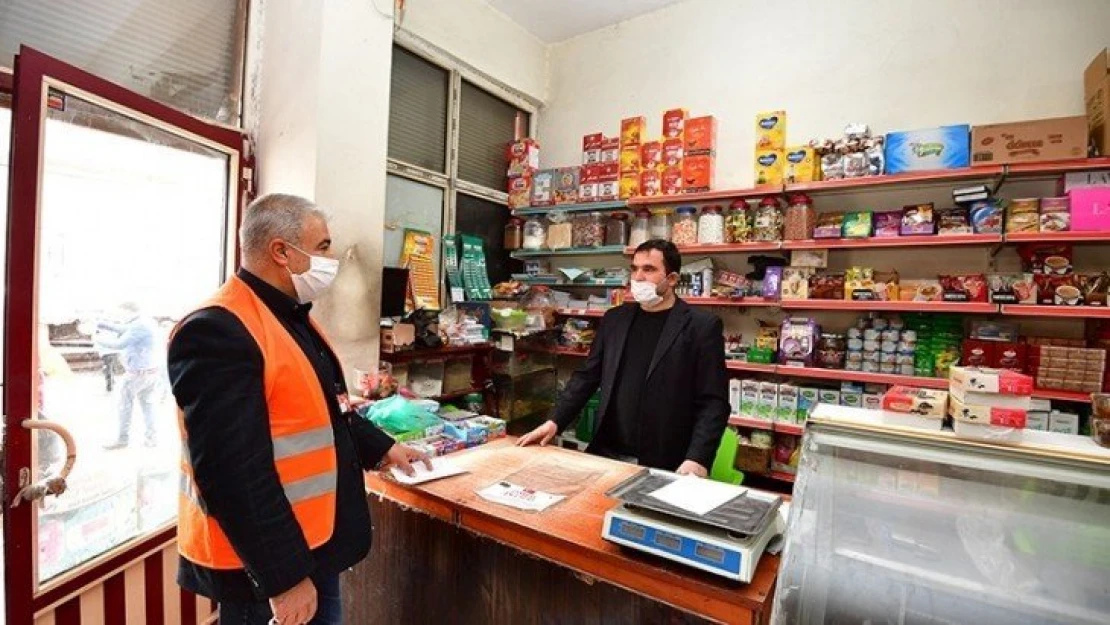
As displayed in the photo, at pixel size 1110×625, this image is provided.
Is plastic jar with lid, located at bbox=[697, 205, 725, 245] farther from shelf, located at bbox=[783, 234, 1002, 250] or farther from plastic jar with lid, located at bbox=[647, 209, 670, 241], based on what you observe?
shelf, located at bbox=[783, 234, 1002, 250]

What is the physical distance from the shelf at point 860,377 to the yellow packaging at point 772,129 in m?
1.50

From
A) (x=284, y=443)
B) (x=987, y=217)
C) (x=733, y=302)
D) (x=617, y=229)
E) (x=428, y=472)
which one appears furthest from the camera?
(x=617, y=229)

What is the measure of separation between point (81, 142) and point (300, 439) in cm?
180

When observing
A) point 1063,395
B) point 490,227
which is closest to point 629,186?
point 490,227

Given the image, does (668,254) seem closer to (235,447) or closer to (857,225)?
(857,225)

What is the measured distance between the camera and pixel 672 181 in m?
4.05

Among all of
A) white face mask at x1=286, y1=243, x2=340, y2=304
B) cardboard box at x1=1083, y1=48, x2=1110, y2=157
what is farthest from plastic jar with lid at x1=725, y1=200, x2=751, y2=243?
white face mask at x1=286, y1=243, x2=340, y2=304

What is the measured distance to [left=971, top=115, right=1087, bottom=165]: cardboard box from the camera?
2.81 meters

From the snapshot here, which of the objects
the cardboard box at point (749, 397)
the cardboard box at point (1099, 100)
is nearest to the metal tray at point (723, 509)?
the cardboard box at point (749, 397)

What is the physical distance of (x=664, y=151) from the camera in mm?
4105

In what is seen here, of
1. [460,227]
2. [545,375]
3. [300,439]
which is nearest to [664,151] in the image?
[460,227]

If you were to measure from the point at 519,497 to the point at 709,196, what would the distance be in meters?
2.80

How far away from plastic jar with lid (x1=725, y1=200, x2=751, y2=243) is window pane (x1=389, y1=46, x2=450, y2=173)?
7.63 ft

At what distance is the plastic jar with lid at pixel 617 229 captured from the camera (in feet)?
14.3
